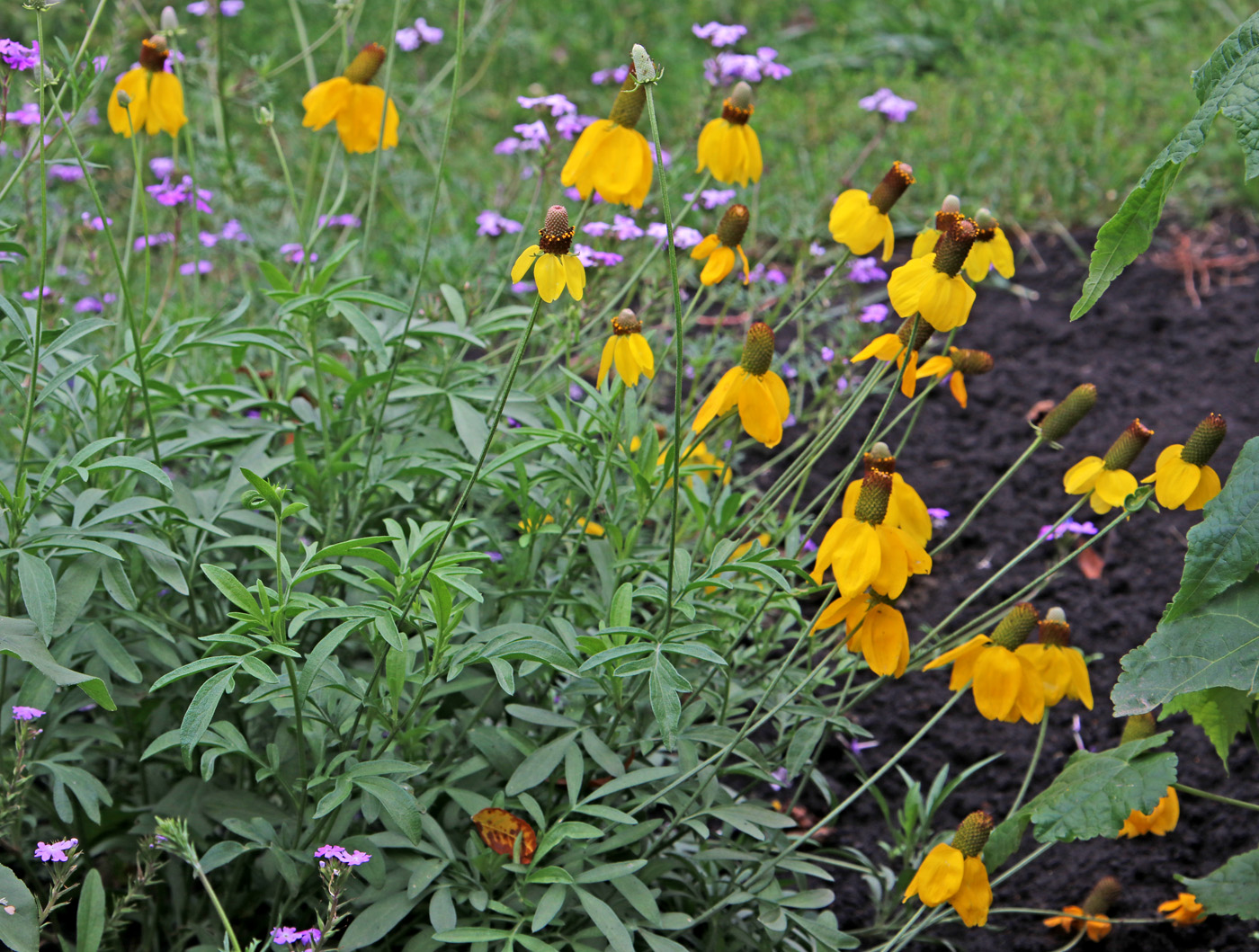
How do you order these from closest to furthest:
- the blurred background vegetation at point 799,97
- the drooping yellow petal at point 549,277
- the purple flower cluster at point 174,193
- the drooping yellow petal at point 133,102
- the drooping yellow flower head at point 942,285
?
the drooping yellow petal at point 549,277, the drooping yellow flower head at point 942,285, the drooping yellow petal at point 133,102, the purple flower cluster at point 174,193, the blurred background vegetation at point 799,97

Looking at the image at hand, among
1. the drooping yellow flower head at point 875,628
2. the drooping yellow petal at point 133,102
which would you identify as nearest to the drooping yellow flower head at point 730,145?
the drooping yellow flower head at point 875,628

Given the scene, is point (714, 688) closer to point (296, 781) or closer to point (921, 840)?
point (921, 840)

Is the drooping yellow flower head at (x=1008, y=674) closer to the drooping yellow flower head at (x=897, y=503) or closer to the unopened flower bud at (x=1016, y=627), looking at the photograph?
the unopened flower bud at (x=1016, y=627)

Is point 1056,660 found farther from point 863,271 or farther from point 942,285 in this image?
point 863,271

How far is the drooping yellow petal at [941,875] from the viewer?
1.47m

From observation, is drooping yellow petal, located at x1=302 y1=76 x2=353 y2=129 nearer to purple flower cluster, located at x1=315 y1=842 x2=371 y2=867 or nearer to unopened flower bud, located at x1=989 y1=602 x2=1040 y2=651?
purple flower cluster, located at x1=315 y1=842 x2=371 y2=867

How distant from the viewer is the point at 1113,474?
5.03ft

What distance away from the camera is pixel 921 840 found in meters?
1.81

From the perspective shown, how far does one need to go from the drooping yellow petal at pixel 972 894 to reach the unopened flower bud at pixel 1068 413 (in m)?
0.59

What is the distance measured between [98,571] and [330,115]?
2.73 ft

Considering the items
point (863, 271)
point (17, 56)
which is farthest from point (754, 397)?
point (863, 271)

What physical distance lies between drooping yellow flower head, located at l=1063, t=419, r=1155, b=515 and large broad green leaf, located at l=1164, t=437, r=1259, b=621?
0.38 ft

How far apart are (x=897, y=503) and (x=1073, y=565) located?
1.43 metres

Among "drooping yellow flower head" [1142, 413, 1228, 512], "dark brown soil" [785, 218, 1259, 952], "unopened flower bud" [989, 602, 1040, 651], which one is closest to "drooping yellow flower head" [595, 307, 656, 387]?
"unopened flower bud" [989, 602, 1040, 651]
